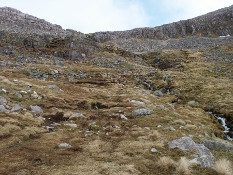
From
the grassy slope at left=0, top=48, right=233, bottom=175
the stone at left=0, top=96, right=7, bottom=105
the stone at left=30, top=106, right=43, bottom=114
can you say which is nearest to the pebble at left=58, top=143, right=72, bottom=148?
the grassy slope at left=0, top=48, right=233, bottom=175

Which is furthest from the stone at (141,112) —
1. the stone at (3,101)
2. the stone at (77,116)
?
the stone at (3,101)

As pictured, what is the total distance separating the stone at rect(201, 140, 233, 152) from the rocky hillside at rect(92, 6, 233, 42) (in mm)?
141192

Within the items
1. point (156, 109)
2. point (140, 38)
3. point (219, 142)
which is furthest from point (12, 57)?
point (140, 38)

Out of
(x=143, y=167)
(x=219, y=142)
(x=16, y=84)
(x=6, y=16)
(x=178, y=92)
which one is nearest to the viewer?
(x=143, y=167)

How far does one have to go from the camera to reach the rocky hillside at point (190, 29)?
574ft

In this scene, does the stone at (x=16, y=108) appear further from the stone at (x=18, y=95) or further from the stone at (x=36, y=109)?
the stone at (x=18, y=95)

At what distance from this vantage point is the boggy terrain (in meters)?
25.5

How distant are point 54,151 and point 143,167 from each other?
29.1 feet

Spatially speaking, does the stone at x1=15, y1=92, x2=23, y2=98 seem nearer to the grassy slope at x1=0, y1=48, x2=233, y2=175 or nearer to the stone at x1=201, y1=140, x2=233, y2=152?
the grassy slope at x1=0, y1=48, x2=233, y2=175

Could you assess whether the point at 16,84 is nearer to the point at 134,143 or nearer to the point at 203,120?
the point at 134,143

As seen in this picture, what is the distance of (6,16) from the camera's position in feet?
440

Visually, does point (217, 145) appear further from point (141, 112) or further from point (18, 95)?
point (18, 95)

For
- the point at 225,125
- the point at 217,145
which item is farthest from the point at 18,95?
the point at 225,125

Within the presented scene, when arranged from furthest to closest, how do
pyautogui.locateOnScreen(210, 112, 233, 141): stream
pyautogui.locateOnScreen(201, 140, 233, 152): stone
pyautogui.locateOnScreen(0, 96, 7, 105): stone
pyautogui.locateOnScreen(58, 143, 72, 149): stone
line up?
pyautogui.locateOnScreen(210, 112, 233, 141): stream
pyautogui.locateOnScreen(0, 96, 7, 105): stone
pyautogui.locateOnScreen(201, 140, 233, 152): stone
pyautogui.locateOnScreen(58, 143, 72, 149): stone
